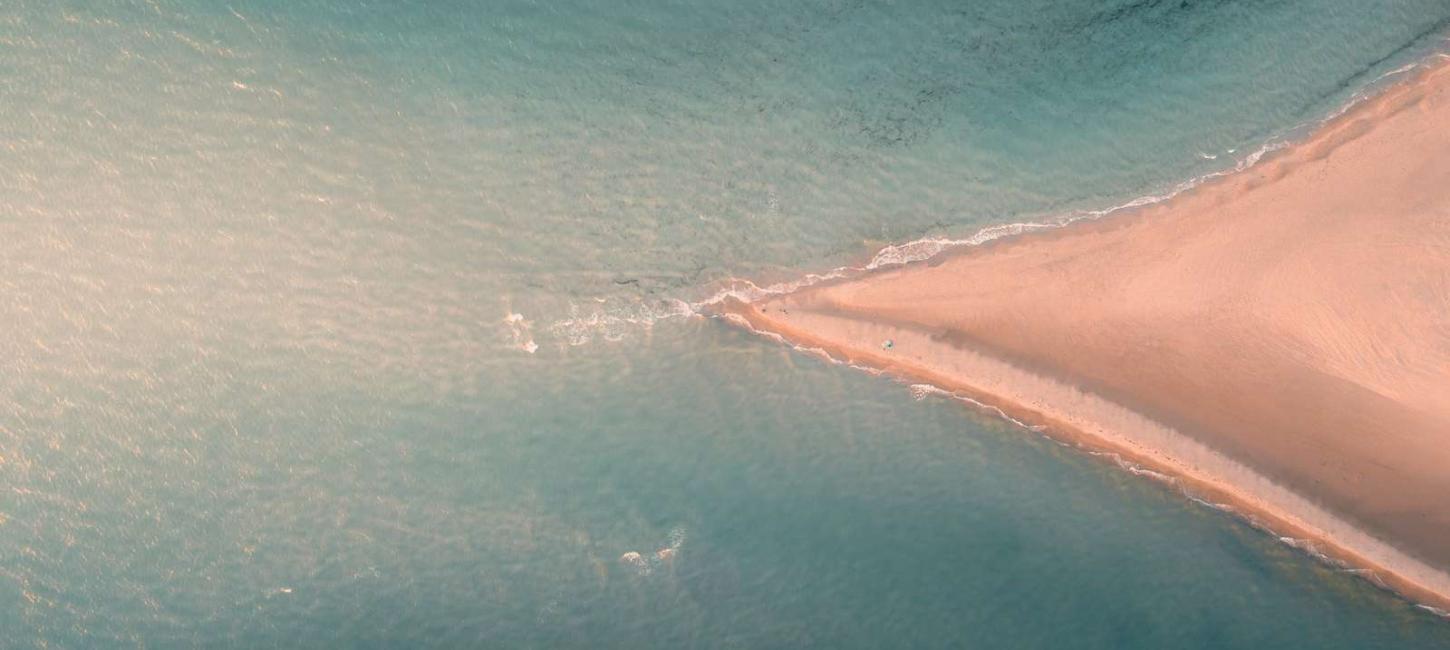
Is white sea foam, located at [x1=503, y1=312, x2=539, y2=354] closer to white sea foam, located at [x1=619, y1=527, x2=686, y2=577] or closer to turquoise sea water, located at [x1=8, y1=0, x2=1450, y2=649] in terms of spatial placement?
turquoise sea water, located at [x1=8, y1=0, x2=1450, y2=649]

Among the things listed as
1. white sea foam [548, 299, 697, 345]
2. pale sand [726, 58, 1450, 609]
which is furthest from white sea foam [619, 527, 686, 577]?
pale sand [726, 58, 1450, 609]

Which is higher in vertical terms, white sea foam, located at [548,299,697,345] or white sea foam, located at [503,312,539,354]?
white sea foam, located at [548,299,697,345]

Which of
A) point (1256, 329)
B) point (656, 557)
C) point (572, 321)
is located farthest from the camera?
point (656, 557)

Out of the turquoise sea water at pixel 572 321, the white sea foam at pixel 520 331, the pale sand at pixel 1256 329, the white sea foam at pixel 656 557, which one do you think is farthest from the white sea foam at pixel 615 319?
the white sea foam at pixel 656 557

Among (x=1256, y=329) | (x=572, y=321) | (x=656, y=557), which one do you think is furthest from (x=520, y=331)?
(x=1256, y=329)

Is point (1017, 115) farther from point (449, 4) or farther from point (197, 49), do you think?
point (197, 49)

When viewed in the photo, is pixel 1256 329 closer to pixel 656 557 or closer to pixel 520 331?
pixel 656 557
